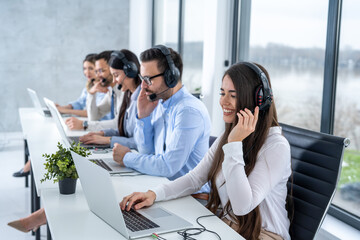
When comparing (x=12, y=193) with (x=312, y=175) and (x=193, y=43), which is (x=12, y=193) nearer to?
(x=193, y=43)

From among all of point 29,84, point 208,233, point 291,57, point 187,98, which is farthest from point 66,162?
point 29,84

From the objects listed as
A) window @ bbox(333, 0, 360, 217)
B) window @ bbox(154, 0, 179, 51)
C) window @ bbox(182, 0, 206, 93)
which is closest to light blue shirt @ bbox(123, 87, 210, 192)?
window @ bbox(333, 0, 360, 217)

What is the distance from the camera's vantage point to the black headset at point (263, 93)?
4.99 ft

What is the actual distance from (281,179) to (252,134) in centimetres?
20

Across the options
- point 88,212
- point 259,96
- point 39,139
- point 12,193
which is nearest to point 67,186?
point 88,212

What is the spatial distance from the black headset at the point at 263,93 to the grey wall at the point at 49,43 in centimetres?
475

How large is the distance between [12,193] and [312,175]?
2.86m

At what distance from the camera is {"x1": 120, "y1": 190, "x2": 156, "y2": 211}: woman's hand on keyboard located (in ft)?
4.78

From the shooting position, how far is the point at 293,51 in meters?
2.85

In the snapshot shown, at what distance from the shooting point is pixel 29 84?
18.8ft

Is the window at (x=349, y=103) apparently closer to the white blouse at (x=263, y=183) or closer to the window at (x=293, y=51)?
the window at (x=293, y=51)

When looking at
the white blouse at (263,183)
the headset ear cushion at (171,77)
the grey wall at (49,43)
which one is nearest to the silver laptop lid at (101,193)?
the white blouse at (263,183)

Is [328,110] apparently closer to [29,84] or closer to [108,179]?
[108,179]

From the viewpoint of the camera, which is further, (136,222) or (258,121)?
(258,121)
